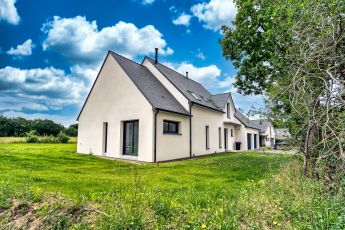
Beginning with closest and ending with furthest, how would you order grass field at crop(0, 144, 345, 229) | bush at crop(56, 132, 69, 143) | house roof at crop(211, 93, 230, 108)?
1. grass field at crop(0, 144, 345, 229)
2. house roof at crop(211, 93, 230, 108)
3. bush at crop(56, 132, 69, 143)

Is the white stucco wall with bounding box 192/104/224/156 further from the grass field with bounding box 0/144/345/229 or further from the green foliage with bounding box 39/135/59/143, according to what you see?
the green foliage with bounding box 39/135/59/143

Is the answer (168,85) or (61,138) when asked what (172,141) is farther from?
(61,138)

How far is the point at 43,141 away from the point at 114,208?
26.8 m

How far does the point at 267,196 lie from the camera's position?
13.0 feet

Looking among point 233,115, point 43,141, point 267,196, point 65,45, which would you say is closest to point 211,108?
point 233,115

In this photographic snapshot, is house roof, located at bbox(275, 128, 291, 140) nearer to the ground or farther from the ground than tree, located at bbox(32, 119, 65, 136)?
nearer to the ground

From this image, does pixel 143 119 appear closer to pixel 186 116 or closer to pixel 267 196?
pixel 186 116

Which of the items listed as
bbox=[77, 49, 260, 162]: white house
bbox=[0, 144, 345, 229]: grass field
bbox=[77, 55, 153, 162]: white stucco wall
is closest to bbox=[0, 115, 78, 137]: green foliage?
bbox=[77, 55, 153, 162]: white stucco wall

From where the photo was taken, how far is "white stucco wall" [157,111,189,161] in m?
11.8

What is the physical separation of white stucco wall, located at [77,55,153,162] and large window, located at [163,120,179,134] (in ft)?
4.71

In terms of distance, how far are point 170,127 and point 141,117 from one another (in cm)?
205

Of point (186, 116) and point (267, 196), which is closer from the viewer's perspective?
point (267, 196)

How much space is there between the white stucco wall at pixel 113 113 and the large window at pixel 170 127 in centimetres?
143

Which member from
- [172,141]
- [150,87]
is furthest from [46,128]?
[172,141]
